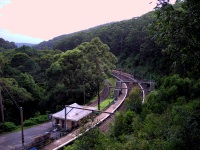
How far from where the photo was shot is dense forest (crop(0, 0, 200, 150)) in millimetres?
6668

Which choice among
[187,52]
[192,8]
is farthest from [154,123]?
[192,8]

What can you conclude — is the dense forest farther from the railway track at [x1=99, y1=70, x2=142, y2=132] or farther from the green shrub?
the green shrub

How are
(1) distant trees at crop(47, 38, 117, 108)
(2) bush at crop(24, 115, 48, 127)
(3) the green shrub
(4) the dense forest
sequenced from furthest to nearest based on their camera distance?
1. (1) distant trees at crop(47, 38, 117, 108)
2. (2) bush at crop(24, 115, 48, 127)
3. (3) the green shrub
4. (4) the dense forest

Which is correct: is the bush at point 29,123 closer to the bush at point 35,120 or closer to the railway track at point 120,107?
the bush at point 35,120

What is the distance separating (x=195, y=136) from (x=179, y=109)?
2775 mm

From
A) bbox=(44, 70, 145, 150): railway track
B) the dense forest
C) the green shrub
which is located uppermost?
the dense forest

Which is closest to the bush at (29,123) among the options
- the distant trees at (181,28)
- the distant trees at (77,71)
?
the distant trees at (77,71)

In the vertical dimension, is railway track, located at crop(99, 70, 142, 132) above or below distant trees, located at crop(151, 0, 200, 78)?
below

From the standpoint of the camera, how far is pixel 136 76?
124 ft

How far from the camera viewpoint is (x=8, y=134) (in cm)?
1942

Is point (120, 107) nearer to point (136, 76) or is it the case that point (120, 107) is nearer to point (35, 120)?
point (35, 120)

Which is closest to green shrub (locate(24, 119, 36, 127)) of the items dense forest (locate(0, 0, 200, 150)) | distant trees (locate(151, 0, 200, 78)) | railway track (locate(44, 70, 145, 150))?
dense forest (locate(0, 0, 200, 150))

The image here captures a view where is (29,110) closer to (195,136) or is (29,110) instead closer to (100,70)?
(100,70)

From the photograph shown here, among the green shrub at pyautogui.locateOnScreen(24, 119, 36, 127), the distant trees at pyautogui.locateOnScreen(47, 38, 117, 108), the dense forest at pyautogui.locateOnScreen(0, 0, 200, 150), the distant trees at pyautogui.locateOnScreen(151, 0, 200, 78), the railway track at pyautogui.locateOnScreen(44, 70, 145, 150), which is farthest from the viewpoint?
the distant trees at pyautogui.locateOnScreen(47, 38, 117, 108)
